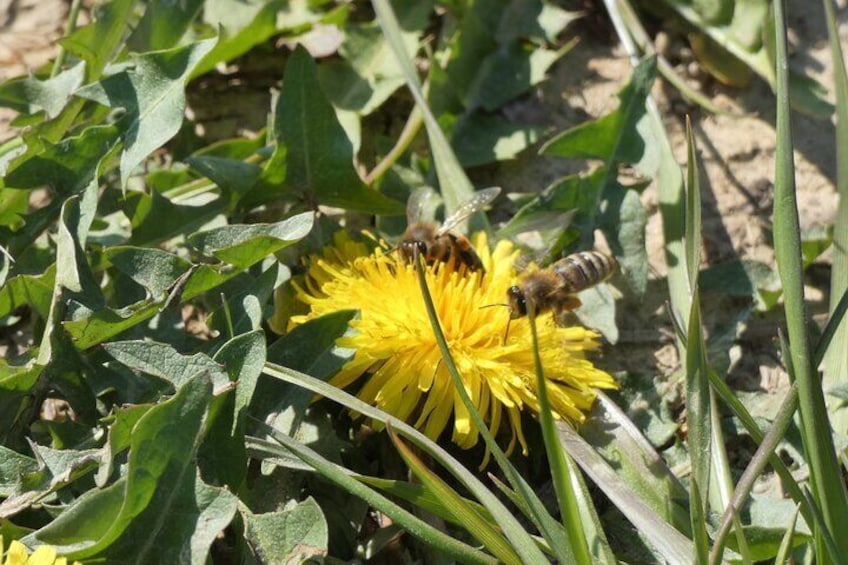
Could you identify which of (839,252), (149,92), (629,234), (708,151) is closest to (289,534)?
(149,92)

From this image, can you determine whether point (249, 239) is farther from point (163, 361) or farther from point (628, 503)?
point (628, 503)

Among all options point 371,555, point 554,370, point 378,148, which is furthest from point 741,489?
point 378,148

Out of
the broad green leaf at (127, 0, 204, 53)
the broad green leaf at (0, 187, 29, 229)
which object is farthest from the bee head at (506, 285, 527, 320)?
the broad green leaf at (127, 0, 204, 53)

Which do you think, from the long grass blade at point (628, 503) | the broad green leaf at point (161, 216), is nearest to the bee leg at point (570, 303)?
the long grass blade at point (628, 503)

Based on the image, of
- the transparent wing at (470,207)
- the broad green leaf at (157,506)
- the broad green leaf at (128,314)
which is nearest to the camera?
the broad green leaf at (157,506)

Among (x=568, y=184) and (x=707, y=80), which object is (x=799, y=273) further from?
(x=707, y=80)

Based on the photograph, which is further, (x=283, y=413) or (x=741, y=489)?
(x=283, y=413)

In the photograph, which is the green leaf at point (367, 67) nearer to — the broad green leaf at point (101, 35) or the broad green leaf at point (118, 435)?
the broad green leaf at point (101, 35)
